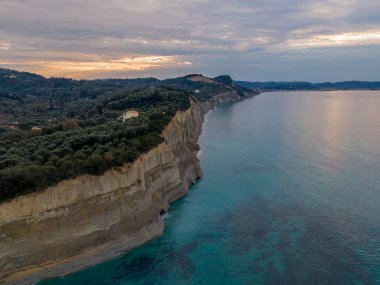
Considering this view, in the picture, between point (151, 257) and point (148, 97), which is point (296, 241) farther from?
point (148, 97)

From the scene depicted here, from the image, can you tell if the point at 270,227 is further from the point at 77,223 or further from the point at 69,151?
the point at 69,151

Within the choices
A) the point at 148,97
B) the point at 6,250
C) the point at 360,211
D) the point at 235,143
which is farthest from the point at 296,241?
the point at 148,97

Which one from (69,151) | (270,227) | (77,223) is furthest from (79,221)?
(270,227)

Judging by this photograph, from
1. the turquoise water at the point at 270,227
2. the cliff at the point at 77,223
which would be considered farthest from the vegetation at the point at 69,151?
the turquoise water at the point at 270,227

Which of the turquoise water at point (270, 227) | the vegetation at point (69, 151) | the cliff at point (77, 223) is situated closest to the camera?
the cliff at point (77, 223)

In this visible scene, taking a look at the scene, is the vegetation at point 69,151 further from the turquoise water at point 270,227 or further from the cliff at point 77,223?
the turquoise water at point 270,227

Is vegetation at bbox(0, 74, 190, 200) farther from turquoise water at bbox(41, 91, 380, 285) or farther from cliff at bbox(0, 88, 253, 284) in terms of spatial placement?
turquoise water at bbox(41, 91, 380, 285)

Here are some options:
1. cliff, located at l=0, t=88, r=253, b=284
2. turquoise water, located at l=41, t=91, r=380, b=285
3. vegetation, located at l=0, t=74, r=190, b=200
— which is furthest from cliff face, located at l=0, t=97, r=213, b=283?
turquoise water, located at l=41, t=91, r=380, b=285

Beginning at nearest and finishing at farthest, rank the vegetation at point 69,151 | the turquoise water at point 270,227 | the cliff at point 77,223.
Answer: the cliff at point 77,223
the turquoise water at point 270,227
the vegetation at point 69,151
